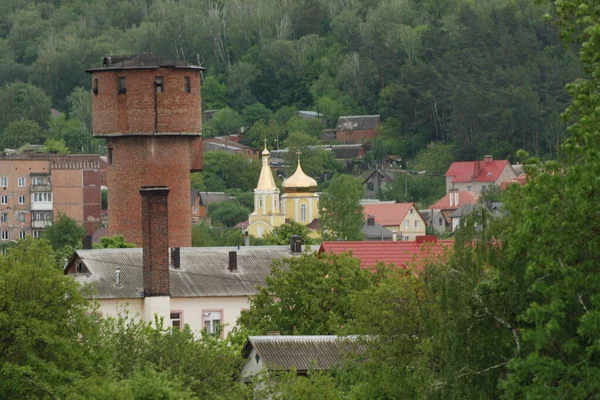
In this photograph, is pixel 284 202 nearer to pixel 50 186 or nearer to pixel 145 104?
pixel 50 186

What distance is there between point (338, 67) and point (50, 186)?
144 ft

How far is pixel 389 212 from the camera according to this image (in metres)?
126

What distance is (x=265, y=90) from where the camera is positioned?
17650cm

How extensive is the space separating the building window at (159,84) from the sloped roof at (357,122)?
101m

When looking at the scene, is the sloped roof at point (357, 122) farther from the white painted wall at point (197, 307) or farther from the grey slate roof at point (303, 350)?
the grey slate roof at point (303, 350)

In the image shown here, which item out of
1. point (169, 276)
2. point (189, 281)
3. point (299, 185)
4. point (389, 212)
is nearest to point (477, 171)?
point (389, 212)

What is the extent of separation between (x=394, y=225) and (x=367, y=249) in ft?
246

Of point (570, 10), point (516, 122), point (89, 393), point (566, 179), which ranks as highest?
point (516, 122)

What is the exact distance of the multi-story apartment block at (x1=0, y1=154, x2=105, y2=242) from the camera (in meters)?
135

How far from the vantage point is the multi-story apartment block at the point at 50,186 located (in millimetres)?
134625

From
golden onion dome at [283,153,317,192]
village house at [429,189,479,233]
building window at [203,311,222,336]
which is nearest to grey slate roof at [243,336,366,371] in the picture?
building window at [203,311,222,336]

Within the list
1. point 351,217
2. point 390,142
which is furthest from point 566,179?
point 390,142

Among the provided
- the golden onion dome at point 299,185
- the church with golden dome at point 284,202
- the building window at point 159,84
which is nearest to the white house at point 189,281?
the building window at point 159,84

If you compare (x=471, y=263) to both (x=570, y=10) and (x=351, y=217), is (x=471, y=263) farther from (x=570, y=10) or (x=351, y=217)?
(x=351, y=217)
